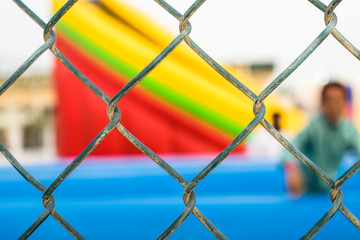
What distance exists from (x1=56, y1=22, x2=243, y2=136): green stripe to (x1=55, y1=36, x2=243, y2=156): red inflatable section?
0.12ft

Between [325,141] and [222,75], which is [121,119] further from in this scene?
[222,75]

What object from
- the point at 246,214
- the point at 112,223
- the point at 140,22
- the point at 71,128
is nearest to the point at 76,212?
the point at 112,223

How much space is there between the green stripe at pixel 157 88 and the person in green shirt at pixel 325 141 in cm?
97

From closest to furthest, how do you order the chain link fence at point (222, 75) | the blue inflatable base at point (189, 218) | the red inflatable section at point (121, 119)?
the chain link fence at point (222, 75)
the blue inflatable base at point (189, 218)
the red inflatable section at point (121, 119)

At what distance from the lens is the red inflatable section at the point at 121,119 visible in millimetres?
2371

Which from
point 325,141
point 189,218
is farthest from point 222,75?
point 325,141

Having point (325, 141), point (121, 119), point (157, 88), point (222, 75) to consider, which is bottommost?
point (222, 75)

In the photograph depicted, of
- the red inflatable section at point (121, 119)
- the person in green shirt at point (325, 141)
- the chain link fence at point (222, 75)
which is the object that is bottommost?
the chain link fence at point (222, 75)

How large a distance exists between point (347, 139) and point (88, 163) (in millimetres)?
1264

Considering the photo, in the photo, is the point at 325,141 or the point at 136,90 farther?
the point at 136,90

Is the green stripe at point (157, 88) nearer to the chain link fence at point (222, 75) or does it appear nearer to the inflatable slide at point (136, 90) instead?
the inflatable slide at point (136, 90)

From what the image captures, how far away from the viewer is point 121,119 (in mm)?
2430

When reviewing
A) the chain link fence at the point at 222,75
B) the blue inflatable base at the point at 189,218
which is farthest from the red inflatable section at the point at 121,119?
the chain link fence at the point at 222,75

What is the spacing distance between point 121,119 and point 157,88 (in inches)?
11.4
